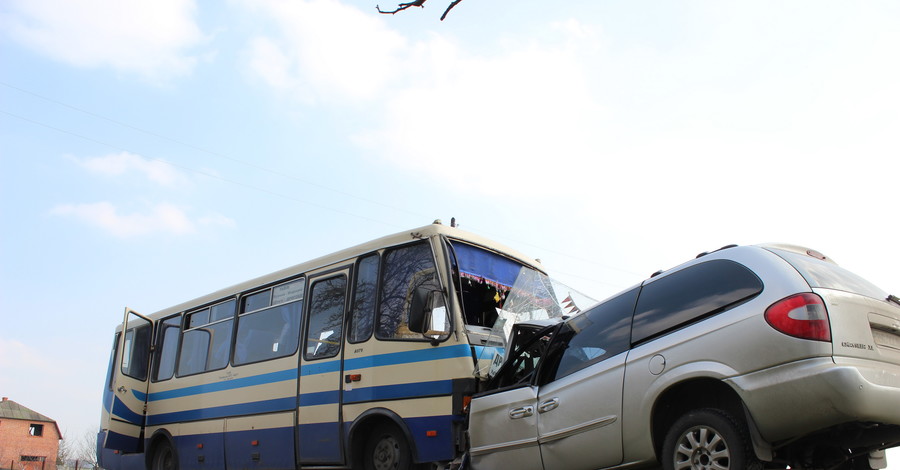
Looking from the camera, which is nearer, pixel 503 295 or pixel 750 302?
pixel 750 302

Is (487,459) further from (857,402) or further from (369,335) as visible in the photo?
(857,402)

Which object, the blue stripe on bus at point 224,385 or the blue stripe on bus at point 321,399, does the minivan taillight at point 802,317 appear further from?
the blue stripe on bus at point 224,385

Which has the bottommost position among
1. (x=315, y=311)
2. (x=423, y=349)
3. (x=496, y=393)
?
(x=496, y=393)

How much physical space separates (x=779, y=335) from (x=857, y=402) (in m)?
0.61

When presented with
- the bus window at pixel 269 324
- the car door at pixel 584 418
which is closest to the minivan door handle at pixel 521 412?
the car door at pixel 584 418

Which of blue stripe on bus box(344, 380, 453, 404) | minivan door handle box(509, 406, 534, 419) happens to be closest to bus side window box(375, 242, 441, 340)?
blue stripe on bus box(344, 380, 453, 404)

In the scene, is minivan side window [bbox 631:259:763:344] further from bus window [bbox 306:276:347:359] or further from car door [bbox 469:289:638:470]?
bus window [bbox 306:276:347:359]

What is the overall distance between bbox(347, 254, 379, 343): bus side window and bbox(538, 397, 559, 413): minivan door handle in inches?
110

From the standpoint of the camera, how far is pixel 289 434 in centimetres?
970

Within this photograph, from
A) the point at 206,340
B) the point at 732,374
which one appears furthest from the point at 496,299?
the point at 206,340

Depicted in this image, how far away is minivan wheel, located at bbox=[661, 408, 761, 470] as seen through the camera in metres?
5.07

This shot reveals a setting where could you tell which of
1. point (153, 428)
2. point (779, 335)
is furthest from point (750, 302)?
point (153, 428)

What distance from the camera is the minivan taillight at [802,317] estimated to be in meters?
4.92

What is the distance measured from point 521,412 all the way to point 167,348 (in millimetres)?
8674
